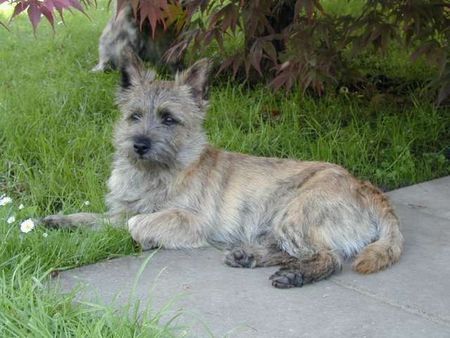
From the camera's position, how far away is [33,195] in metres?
5.77

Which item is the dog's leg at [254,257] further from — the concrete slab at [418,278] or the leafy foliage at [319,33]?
→ the leafy foliage at [319,33]

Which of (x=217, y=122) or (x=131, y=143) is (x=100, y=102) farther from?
(x=131, y=143)

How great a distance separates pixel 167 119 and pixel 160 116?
0.06 meters

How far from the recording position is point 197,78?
5.33 metres

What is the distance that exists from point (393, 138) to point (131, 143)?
3.14m

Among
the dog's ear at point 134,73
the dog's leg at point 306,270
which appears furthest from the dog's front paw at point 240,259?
the dog's ear at point 134,73

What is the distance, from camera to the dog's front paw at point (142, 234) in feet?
16.0

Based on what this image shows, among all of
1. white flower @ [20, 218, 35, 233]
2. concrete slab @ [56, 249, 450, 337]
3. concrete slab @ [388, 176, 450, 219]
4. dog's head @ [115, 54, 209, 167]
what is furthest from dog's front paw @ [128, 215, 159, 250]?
concrete slab @ [388, 176, 450, 219]

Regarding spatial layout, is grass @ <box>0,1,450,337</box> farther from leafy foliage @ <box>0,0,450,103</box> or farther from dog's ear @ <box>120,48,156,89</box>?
dog's ear @ <box>120,48,156,89</box>

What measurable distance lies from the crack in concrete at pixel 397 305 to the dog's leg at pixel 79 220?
156cm

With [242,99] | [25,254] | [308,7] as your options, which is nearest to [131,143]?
[25,254]

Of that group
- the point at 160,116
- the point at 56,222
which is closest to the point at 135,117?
the point at 160,116

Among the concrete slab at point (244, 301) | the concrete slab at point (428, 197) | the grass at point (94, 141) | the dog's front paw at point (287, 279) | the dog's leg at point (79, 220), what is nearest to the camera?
the concrete slab at point (244, 301)

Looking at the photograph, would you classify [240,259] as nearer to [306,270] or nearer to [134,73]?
[306,270]
